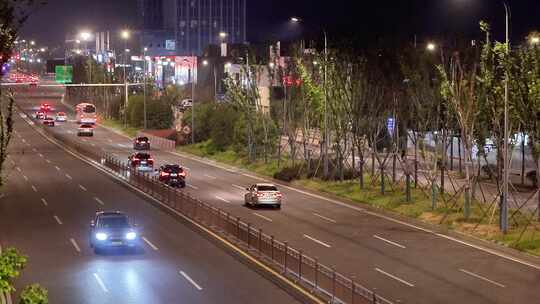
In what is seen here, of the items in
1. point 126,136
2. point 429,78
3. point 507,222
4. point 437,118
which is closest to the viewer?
point 507,222

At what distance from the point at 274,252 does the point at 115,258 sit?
6.35 metres

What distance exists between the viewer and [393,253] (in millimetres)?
34906

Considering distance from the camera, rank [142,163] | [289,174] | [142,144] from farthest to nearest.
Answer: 1. [142,144]
2. [142,163]
3. [289,174]

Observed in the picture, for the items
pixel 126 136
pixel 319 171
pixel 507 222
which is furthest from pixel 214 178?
pixel 126 136

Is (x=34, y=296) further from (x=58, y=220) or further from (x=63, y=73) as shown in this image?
(x=63, y=73)

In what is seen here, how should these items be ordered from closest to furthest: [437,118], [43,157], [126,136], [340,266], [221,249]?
[340,266], [221,249], [437,118], [43,157], [126,136]

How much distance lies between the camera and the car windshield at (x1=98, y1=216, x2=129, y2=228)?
3494cm

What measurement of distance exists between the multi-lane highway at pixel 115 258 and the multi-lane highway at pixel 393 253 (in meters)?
3.52

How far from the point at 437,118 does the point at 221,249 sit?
65.0 ft

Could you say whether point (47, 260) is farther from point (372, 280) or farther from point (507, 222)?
point (507, 222)

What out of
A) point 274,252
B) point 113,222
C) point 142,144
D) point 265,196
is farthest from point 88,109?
point 274,252

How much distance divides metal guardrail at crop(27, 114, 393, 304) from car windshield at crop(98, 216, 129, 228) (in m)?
3.76

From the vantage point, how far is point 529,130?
3909 centimetres

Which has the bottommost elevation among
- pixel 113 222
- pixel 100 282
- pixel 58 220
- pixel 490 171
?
pixel 58 220
